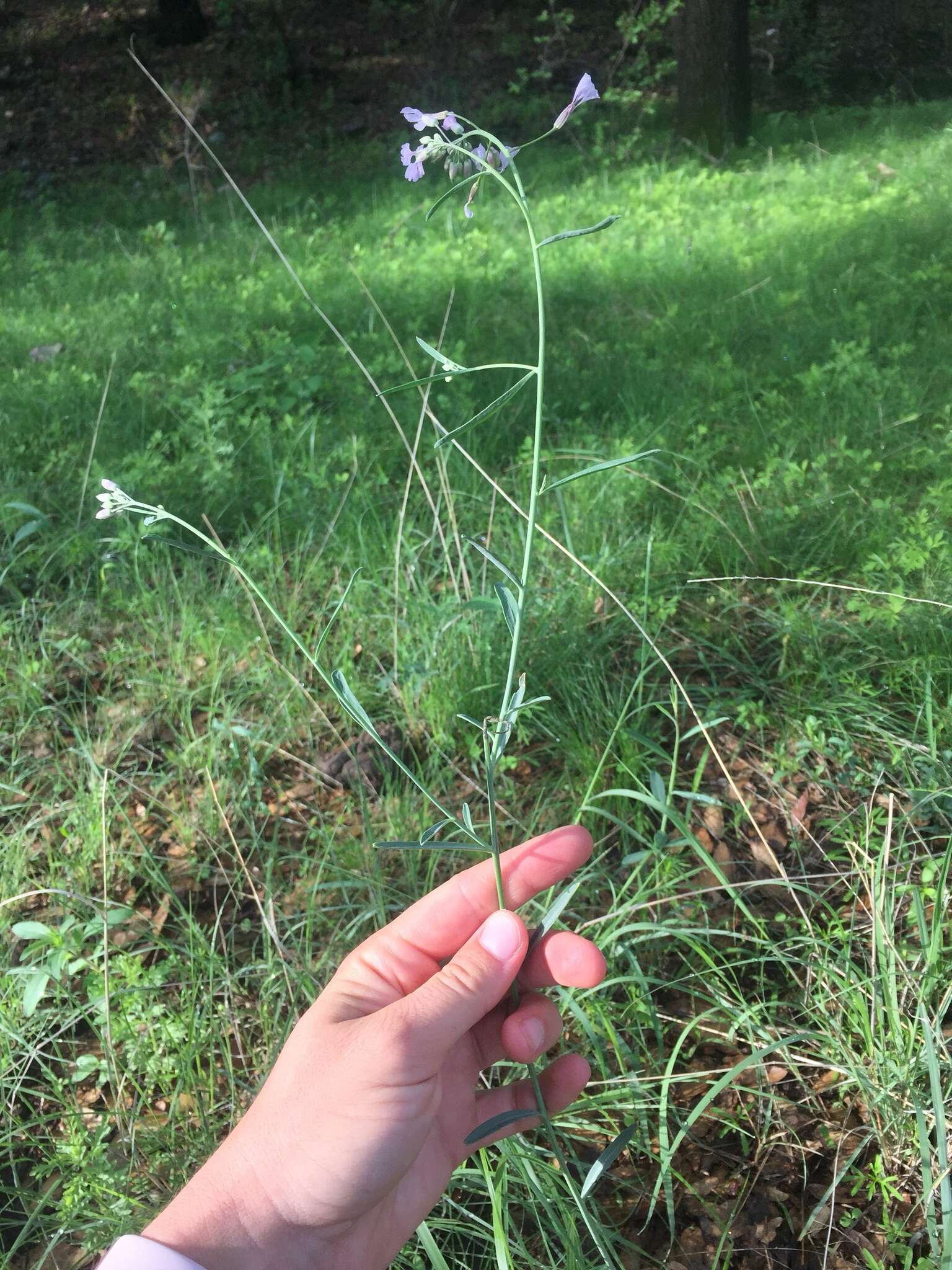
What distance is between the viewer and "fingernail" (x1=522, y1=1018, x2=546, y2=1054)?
129cm

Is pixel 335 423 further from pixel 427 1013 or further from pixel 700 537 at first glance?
pixel 427 1013

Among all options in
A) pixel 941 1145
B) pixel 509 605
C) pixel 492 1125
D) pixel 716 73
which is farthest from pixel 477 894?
pixel 716 73

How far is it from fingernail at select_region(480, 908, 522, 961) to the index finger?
0.12m

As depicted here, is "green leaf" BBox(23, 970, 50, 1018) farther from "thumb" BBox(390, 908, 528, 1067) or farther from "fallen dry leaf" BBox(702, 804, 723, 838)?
"fallen dry leaf" BBox(702, 804, 723, 838)

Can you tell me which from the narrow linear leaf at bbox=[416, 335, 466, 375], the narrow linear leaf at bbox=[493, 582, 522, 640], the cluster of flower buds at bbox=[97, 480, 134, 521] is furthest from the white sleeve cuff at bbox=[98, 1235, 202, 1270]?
the narrow linear leaf at bbox=[416, 335, 466, 375]

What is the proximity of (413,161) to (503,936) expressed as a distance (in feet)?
3.26

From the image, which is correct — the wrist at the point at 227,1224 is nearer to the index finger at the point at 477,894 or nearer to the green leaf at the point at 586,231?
the index finger at the point at 477,894

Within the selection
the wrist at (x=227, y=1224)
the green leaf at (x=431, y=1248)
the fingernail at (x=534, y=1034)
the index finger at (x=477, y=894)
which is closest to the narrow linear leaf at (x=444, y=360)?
the index finger at (x=477, y=894)

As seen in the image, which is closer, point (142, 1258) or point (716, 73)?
point (142, 1258)

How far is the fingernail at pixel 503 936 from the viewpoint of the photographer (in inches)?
49.1

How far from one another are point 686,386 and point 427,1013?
2.77 meters

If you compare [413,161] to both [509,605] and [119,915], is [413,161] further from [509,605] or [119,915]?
[119,915]

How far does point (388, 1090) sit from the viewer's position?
1.12 metres

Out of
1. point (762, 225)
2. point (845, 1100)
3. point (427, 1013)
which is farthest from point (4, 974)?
point (762, 225)
